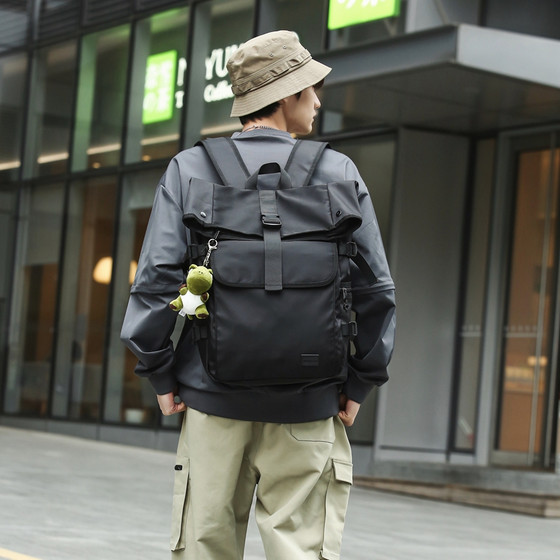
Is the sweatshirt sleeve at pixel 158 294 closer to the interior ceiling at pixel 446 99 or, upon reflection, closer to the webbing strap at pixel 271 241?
the webbing strap at pixel 271 241

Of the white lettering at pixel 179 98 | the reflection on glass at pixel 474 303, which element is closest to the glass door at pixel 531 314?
the reflection on glass at pixel 474 303

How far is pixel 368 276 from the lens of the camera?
3.20 meters

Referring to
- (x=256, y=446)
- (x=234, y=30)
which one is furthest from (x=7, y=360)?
(x=256, y=446)

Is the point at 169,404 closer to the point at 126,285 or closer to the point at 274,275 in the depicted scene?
the point at 274,275

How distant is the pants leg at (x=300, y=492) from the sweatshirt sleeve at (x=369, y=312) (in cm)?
15

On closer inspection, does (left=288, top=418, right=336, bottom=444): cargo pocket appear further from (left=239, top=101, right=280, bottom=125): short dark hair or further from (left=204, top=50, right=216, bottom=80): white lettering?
(left=204, top=50, right=216, bottom=80): white lettering

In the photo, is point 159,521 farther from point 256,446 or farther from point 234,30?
point 234,30

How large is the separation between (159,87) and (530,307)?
639 centimetres

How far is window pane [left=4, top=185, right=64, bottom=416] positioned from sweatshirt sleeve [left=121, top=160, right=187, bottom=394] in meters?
14.9

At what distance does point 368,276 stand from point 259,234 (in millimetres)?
342

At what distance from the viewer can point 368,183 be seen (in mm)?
12875

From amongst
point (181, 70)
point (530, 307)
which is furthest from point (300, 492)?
point (181, 70)

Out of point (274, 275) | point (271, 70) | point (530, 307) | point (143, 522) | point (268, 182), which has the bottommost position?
point (143, 522)

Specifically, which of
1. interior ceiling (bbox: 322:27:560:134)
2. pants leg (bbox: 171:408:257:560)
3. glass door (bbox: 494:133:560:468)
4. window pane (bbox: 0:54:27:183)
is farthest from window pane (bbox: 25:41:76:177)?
pants leg (bbox: 171:408:257:560)
